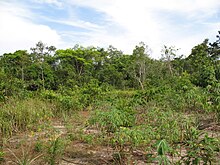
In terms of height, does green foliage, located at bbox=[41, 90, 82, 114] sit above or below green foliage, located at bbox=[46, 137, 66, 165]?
above

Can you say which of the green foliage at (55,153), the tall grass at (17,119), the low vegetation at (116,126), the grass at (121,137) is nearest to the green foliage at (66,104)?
the low vegetation at (116,126)

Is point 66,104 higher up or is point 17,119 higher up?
point 66,104

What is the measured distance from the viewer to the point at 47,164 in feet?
9.90

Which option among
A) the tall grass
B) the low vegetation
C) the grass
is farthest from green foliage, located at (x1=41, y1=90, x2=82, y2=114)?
the tall grass

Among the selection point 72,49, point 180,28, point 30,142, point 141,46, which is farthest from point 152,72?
point 30,142

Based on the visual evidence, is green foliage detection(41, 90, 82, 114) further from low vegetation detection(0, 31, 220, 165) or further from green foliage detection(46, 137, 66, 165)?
green foliage detection(46, 137, 66, 165)

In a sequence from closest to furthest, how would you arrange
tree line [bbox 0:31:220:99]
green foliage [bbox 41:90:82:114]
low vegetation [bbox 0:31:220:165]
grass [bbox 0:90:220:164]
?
grass [bbox 0:90:220:164], low vegetation [bbox 0:31:220:165], green foliage [bbox 41:90:82:114], tree line [bbox 0:31:220:99]

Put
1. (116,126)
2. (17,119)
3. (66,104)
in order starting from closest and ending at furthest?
(116,126) → (17,119) → (66,104)

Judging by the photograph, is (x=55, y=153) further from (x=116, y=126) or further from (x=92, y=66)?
(x=92, y=66)

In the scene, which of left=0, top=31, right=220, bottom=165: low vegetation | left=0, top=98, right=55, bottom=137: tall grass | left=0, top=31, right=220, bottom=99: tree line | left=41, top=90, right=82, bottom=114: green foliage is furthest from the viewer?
left=0, top=31, right=220, bottom=99: tree line


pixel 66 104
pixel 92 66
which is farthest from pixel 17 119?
pixel 92 66

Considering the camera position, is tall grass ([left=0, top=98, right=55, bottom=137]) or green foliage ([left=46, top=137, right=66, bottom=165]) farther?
tall grass ([left=0, top=98, right=55, bottom=137])

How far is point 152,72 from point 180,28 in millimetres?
6821

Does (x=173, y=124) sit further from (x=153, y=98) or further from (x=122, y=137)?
(x=153, y=98)
